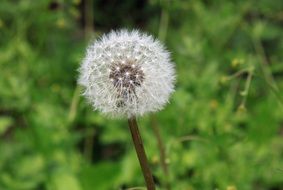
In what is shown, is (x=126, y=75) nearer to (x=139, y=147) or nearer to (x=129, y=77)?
(x=129, y=77)

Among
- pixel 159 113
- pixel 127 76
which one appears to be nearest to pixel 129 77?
pixel 127 76

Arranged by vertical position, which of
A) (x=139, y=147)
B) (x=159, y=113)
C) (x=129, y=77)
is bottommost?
(x=139, y=147)

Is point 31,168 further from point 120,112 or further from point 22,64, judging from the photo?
point 120,112

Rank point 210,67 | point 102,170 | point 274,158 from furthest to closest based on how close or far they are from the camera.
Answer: point 210,67 → point 274,158 → point 102,170

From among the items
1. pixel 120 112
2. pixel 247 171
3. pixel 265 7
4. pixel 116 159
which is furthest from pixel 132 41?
pixel 265 7

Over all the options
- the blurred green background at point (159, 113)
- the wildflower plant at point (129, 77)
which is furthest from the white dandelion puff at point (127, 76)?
the blurred green background at point (159, 113)
